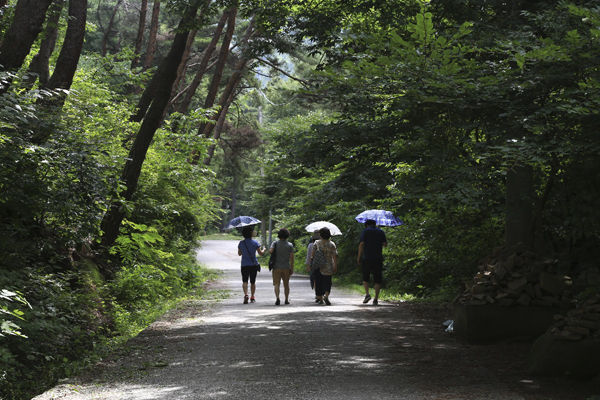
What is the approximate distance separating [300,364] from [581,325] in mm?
3259

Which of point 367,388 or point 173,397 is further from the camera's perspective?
point 367,388

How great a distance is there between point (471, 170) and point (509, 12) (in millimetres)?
3727

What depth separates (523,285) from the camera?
31.8ft

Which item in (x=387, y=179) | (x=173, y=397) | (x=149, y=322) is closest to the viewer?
(x=173, y=397)

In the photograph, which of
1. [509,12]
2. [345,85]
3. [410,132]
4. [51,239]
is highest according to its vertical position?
[509,12]

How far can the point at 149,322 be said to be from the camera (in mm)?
12172

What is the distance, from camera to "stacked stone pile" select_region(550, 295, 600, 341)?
7082 mm

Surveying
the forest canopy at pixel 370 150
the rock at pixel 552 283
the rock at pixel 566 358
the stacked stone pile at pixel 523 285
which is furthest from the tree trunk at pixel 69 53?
the rock at pixel 566 358

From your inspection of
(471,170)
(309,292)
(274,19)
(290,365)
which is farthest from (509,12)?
(309,292)

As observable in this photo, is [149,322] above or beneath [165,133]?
beneath

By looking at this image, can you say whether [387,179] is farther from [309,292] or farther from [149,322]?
[309,292]

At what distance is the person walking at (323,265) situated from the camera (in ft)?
52.6

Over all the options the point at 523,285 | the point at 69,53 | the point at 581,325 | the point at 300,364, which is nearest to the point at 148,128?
the point at 69,53

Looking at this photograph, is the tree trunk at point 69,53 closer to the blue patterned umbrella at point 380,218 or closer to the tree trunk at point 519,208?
the tree trunk at point 519,208
